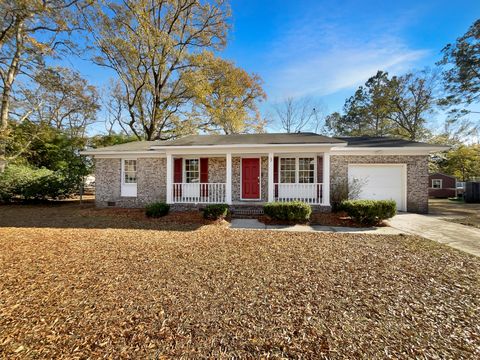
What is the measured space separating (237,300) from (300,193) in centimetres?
773

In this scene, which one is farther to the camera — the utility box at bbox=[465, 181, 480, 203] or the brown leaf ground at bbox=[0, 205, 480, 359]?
the utility box at bbox=[465, 181, 480, 203]

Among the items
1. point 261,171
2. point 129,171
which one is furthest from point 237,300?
point 129,171

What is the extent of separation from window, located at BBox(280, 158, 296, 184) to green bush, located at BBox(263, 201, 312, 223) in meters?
3.46

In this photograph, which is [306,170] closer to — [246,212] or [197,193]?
[246,212]

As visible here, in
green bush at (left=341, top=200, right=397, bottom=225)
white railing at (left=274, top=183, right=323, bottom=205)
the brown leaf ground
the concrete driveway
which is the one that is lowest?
the brown leaf ground

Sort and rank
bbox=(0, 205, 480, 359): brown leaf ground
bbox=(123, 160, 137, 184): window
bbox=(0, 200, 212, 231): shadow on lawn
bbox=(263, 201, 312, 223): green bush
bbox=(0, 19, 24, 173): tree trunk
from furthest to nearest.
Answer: bbox=(0, 19, 24, 173): tree trunk → bbox=(123, 160, 137, 184): window → bbox=(263, 201, 312, 223): green bush → bbox=(0, 200, 212, 231): shadow on lawn → bbox=(0, 205, 480, 359): brown leaf ground

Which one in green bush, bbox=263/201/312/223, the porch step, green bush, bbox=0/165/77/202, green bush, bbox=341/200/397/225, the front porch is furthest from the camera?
green bush, bbox=0/165/77/202

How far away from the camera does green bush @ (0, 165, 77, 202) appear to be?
44.4 ft

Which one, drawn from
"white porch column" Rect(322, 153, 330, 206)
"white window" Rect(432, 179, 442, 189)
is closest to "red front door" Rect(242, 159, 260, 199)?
"white porch column" Rect(322, 153, 330, 206)

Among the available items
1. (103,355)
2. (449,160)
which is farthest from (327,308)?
(449,160)

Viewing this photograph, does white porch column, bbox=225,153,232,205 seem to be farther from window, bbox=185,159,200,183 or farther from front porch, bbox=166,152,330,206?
window, bbox=185,159,200,183

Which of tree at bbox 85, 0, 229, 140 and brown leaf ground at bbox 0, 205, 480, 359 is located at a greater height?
tree at bbox 85, 0, 229, 140

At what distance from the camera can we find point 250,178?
37.3 feet

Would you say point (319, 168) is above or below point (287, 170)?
above
